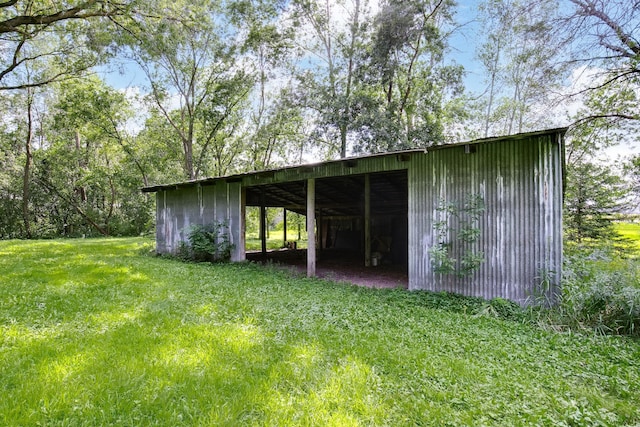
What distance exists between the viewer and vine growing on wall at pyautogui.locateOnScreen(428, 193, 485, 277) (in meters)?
5.20

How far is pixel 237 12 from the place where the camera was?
1633cm

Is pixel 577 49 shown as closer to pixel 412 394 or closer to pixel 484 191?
pixel 484 191

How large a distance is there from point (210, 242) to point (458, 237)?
22.4 ft

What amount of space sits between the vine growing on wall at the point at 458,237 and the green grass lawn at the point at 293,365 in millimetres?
649

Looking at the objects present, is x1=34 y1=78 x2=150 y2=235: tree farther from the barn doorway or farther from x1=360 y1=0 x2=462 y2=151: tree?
x1=360 y1=0 x2=462 y2=151: tree

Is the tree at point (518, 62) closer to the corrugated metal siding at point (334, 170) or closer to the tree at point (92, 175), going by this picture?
the corrugated metal siding at point (334, 170)

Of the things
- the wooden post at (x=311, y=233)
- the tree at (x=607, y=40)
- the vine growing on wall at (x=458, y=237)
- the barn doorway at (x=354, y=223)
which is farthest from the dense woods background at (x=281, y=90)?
the vine growing on wall at (x=458, y=237)

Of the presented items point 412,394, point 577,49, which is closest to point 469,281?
point 412,394

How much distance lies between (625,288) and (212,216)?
925cm

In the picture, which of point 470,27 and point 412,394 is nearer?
point 412,394

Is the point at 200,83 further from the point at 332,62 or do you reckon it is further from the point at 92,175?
the point at 92,175

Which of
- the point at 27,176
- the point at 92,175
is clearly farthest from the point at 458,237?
the point at 27,176

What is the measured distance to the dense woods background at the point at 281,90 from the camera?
945cm

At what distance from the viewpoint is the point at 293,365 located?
2799 mm
